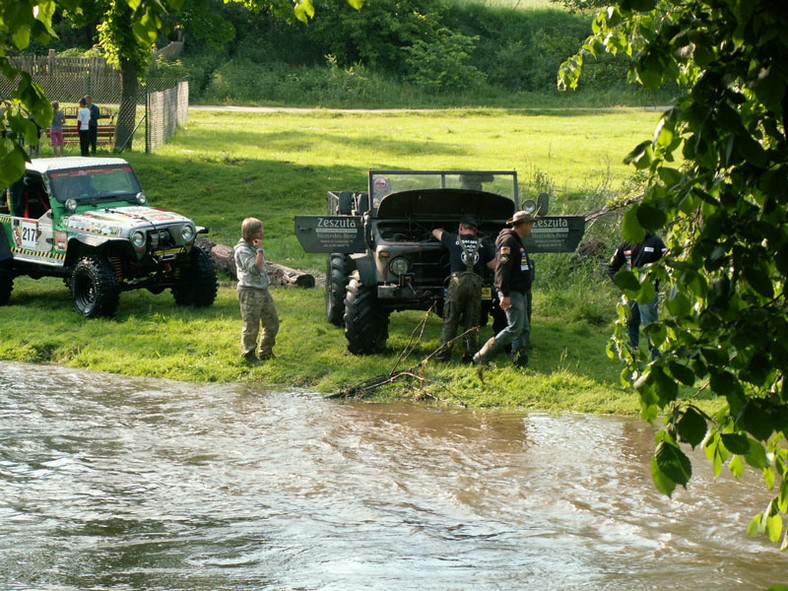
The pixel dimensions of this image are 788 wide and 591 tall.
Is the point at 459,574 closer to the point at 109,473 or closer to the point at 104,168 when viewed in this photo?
the point at 109,473

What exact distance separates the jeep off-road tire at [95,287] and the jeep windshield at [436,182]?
3626 mm

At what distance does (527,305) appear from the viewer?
11.1 m

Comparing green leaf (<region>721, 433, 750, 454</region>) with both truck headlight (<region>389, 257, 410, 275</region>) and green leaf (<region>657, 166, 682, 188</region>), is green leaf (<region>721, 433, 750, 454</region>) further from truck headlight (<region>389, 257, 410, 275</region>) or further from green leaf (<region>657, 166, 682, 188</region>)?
truck headlight (<region>389, 257, 410, 275</region>)

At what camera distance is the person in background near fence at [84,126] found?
25.4m

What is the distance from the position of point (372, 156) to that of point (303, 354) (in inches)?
675

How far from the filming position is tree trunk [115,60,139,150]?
27.4 meters

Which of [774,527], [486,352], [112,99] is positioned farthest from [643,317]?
[112,99]

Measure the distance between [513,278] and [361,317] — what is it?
1.79m

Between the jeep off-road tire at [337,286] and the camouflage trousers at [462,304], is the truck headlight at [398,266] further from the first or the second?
the jeep off-road tire at [337,286]

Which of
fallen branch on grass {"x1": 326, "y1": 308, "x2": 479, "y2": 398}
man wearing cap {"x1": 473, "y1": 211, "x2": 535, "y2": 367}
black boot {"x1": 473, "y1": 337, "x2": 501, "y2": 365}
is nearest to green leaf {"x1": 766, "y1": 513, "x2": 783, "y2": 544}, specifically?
fallen branch on grass {"x1": 326, "y1": 308, "x2": 479, "y2": 398}

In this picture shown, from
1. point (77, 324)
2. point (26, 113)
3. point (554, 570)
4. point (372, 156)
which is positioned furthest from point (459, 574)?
point (372, 156)

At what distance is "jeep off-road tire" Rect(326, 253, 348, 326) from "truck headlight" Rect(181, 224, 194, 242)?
6.57 feet

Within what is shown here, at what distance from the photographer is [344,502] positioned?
7.19 metres

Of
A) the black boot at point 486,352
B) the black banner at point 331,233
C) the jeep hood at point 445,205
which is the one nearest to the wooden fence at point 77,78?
the black banner at point 331,233
